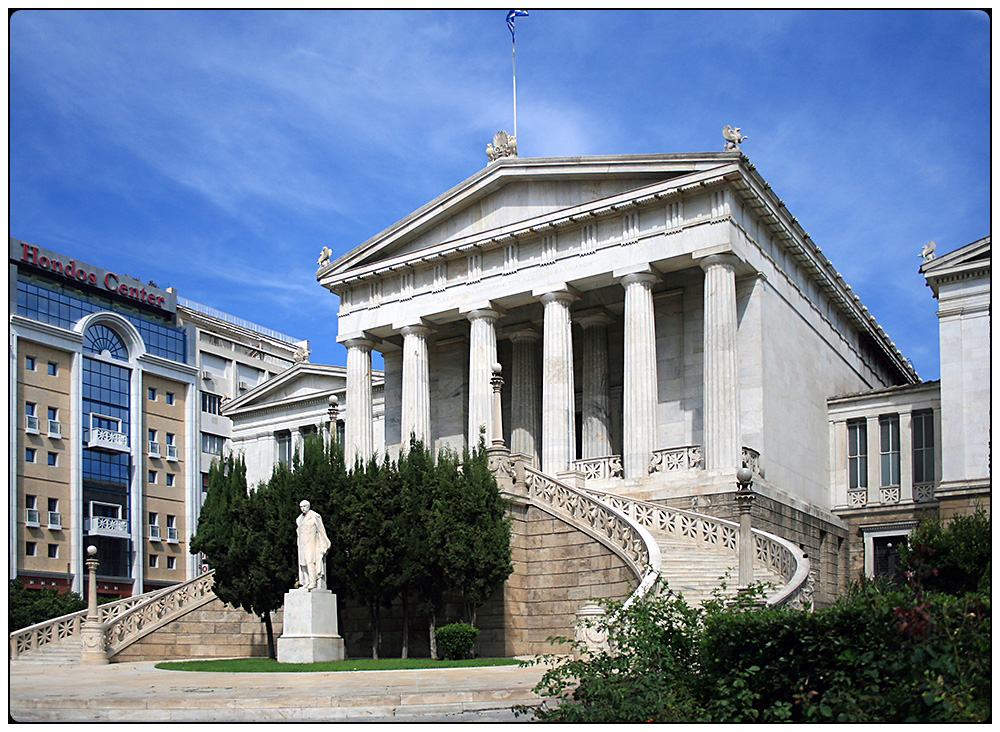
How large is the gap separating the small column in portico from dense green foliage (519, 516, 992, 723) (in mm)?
24173

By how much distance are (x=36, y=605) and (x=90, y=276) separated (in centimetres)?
2546

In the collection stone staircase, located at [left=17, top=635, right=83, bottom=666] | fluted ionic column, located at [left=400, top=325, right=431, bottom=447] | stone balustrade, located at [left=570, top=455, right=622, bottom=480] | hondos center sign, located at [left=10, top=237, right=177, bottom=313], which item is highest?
hondos center sign, located at [left=10, top=237, right=177, bottom=313]

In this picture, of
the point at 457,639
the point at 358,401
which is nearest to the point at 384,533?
the point at 457,639

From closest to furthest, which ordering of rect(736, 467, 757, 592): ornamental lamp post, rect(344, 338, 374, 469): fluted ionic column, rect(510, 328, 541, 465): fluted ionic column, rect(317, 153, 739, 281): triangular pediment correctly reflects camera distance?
rect(736, 467, 757, 592): ornamental lamp post < rect(317, 153, 739, 281): triangular pediment < rect(510, 328, 541, 465): fluted ionic column < rect(344, 338, 374, 469): fluted ionic column

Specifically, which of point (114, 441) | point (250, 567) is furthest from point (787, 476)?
point (114, 441)

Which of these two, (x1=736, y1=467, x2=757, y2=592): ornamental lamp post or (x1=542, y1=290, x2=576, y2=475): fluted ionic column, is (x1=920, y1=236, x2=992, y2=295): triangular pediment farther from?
(x1=736, y1=467, x2=757, y2=592): ornamental lamp post

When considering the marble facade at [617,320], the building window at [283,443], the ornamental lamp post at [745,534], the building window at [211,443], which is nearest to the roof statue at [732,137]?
the marble facade at [617,320]

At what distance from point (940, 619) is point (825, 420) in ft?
110

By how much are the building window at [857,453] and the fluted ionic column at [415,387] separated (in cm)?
1697

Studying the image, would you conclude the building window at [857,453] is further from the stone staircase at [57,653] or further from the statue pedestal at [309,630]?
the stone staircase at [57,653]

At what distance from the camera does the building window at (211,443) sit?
264 feet

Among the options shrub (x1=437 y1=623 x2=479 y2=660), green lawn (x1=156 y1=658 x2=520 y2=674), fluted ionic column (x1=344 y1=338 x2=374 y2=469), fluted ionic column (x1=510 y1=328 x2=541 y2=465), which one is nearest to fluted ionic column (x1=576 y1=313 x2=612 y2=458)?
fluted ionic column (x1=510 y1=328 x2=541 y2=465)

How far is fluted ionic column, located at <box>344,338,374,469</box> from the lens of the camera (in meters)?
45.1

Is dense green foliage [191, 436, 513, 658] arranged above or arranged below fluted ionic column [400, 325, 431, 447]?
below
